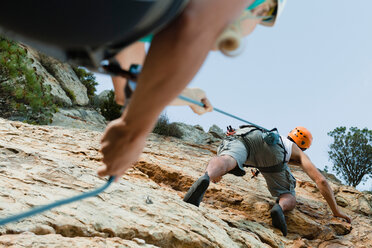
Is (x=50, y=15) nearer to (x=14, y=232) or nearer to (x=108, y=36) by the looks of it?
(x=108, y=36)

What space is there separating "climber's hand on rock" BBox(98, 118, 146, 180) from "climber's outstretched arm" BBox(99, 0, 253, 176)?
3 cm

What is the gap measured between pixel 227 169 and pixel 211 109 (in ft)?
9.72

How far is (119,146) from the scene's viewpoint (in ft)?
2.50

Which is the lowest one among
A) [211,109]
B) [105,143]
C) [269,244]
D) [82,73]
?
[269,244]

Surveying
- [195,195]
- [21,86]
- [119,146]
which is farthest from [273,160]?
[21,86]

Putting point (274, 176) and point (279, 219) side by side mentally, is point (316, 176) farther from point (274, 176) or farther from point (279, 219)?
point (279, 219)

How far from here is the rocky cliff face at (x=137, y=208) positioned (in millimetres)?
2078

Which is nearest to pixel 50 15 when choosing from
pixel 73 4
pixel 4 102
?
pixel 73 4

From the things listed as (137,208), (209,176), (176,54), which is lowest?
(137,208)

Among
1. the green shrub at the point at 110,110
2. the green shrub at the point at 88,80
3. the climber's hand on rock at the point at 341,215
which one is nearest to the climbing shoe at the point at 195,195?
the climber's hand on rock at the point at 341,215

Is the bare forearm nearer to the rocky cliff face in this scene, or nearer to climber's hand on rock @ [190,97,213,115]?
climber's hand on rock @ [190,97,213,115]

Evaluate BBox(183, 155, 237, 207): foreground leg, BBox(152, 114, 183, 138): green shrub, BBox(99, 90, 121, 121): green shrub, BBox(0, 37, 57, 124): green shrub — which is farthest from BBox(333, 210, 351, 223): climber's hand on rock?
BBox(99, 90, 121, 121): green shrub

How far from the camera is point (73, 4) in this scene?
1.81ft

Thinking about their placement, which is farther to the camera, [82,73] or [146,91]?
[82,73]
